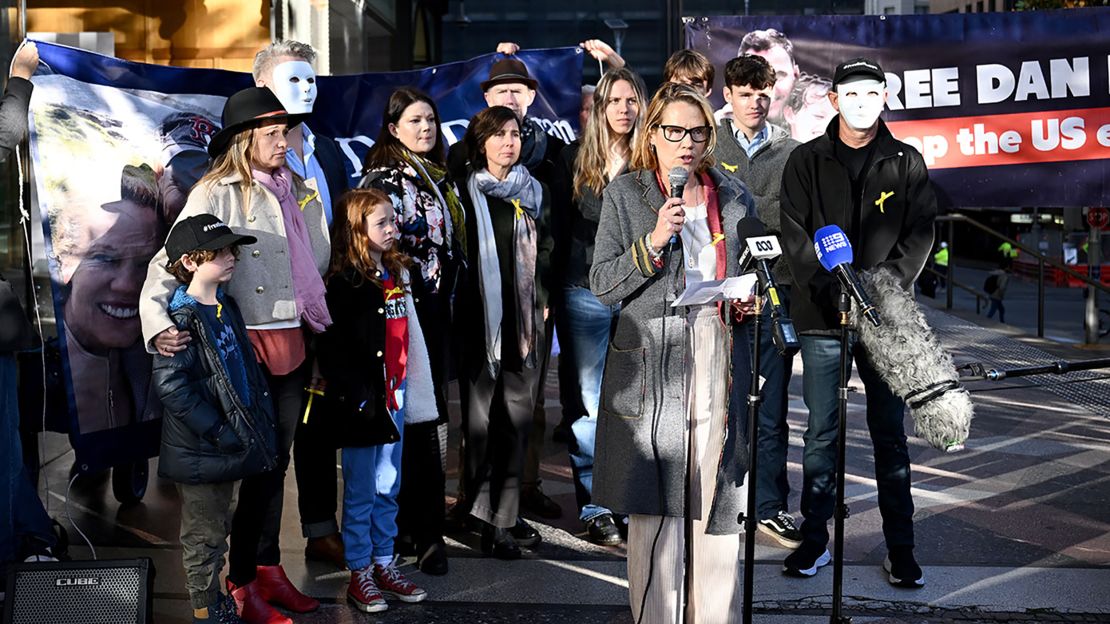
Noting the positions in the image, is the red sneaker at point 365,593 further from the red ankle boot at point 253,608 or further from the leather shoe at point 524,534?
the leather shoe at point 524,534

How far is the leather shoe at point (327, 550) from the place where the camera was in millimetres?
5910

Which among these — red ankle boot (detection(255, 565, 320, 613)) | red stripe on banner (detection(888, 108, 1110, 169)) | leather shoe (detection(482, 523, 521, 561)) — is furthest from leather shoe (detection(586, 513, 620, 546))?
red stripe on banner (detection(888, 108, 1110, 169))

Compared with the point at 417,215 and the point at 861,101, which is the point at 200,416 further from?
the point at 861,101

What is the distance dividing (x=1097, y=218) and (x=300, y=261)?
45.3ft

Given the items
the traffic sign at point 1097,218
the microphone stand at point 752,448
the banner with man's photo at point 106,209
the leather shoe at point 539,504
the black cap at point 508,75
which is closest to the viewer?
the microphone stand at point 752,448

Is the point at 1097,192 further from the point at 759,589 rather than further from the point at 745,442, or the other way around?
the point at 745,442

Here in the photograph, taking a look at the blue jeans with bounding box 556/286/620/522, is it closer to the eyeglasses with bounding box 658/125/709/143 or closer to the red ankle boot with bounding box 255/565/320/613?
the red ankle boot with bounding box 255/565/320/613

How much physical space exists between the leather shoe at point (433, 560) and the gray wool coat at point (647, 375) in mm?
1396

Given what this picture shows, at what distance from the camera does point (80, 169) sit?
577 centimetres

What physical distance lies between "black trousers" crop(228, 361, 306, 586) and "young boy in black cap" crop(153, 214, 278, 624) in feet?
0.96

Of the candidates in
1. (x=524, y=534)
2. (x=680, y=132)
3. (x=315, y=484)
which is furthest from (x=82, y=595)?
(x=680, y=132)

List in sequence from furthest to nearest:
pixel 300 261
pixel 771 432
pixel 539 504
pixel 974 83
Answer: pixel 974 83, pixel 539 504, pixel 771 432, pixel 300 261

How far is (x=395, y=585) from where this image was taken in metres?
5.39

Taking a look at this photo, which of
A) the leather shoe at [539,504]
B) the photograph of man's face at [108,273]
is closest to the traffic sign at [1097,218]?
the leather shoe at [539,504]
